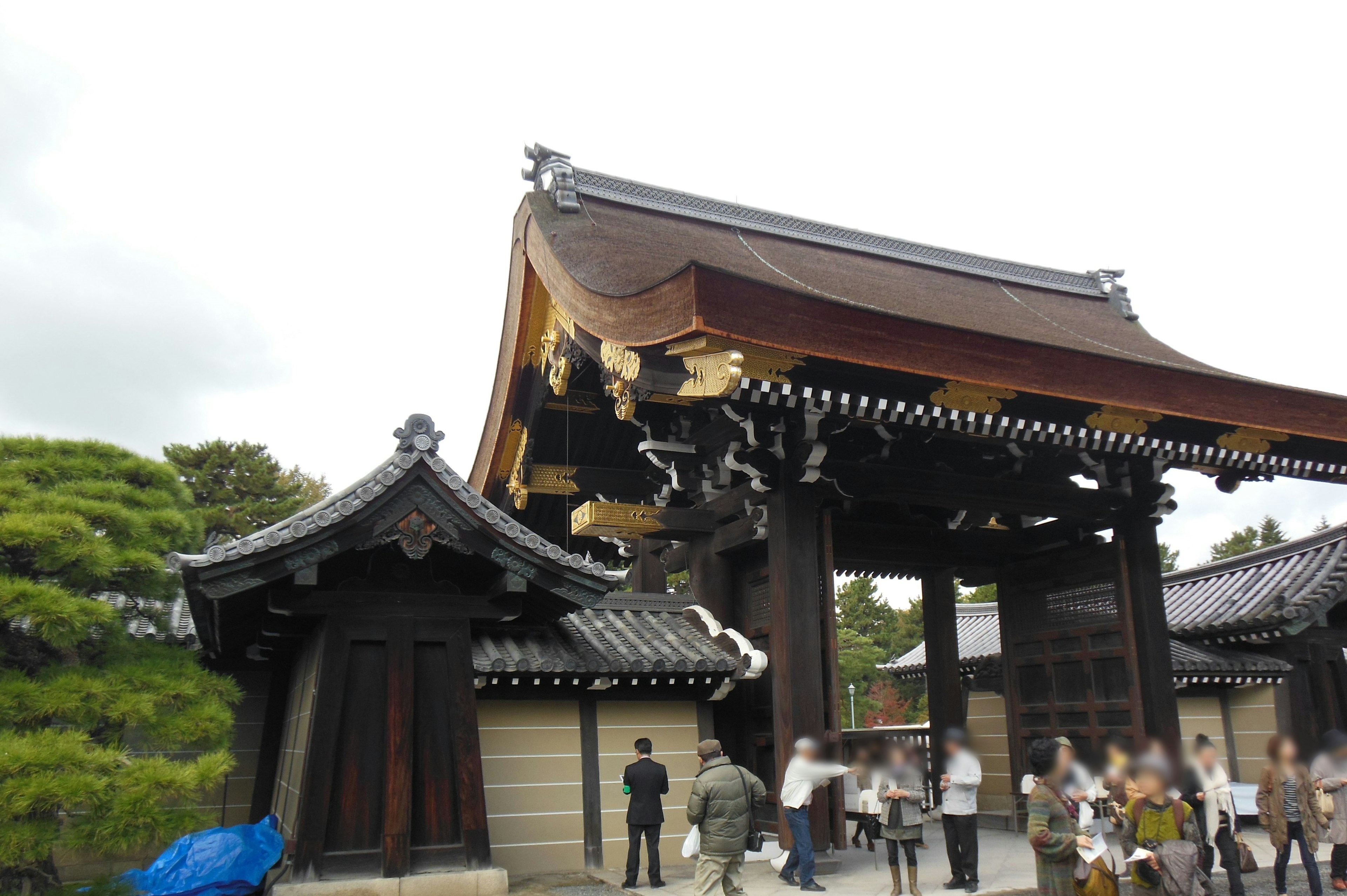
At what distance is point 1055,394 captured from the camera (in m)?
8.25

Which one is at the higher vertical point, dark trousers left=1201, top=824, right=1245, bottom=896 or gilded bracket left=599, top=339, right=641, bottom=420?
gilded bracket left=599, top=339, right=641, bottom=420

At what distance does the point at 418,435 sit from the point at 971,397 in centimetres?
458

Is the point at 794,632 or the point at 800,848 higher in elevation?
the point at 794,632

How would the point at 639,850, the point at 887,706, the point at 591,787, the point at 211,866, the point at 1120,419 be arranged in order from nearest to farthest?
1. the point at 211,866
2. the point at 639,850
3. the point at 591,787
4. the point at 1120,419
5. the point at 887,706

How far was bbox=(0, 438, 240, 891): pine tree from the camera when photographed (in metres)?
5.22

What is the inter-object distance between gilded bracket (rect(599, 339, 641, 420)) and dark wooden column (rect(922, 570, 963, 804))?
5204 millimetres

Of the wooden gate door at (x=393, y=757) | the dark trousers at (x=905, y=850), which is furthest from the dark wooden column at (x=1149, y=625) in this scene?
the wooden gate door at (x=393, y=757)

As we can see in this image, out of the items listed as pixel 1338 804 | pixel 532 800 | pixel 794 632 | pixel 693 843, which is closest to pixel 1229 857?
pixel 1338 804

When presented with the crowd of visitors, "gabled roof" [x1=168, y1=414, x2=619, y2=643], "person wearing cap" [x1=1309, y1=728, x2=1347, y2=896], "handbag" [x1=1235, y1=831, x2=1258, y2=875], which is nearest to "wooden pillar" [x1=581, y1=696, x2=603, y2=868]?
the crowd of visitors

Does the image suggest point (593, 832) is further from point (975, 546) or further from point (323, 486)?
point (323, 486)

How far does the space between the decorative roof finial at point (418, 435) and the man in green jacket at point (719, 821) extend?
2.97 metres

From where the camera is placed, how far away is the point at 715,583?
9.59 meters

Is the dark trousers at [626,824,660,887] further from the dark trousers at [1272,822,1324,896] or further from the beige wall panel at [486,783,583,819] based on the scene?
the dark trousers at [1272,822,1324,896]

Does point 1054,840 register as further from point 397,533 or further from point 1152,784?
point 397,533
